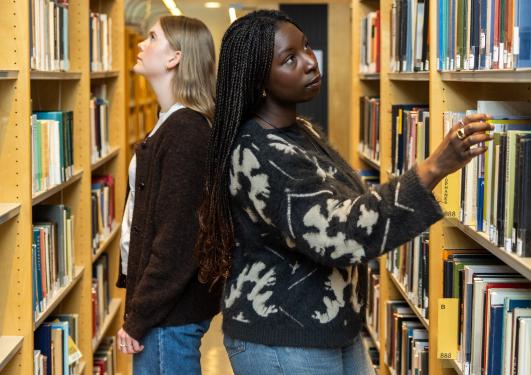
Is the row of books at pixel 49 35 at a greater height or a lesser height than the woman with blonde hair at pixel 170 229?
greater

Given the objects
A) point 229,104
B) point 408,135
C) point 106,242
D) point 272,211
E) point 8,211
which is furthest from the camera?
point 106,242

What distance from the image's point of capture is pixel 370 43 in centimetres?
476

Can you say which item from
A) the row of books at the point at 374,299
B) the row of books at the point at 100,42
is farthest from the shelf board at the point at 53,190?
the row of books at the point at 374,299

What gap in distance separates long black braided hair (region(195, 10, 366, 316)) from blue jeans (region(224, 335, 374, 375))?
0.17m

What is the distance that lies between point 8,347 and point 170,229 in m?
0.63

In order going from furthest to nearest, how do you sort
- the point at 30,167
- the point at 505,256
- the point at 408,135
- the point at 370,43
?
the point at 370,43, the point at 408,135, the point at 30,167, the point at 505,256

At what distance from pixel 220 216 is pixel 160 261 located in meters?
0.62

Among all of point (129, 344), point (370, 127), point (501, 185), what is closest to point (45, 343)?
point (129, 344)

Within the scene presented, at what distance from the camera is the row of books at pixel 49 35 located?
3115 millimetres

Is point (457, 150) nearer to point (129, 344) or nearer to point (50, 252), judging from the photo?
point (129, 344)

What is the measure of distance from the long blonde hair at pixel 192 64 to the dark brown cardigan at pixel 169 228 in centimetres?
12

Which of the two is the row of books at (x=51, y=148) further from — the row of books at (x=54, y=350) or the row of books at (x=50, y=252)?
the row of books at (x=54, y=350)

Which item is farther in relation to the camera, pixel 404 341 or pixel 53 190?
pixel 404 341

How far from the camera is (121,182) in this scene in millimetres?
5035
